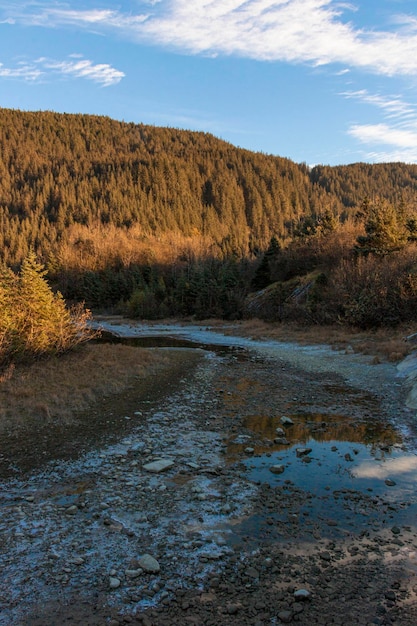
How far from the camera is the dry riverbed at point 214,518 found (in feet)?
16.2

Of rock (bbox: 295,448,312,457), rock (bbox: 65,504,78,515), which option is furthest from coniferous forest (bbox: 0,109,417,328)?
rock (bbox: 295,448,312,457)

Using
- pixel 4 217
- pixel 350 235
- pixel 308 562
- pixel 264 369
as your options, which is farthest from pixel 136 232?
pixel 308 562

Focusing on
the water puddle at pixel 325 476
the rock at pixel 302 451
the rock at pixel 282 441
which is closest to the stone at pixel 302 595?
the water puddle at pixel 325 476

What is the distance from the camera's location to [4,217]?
14600 centimetres

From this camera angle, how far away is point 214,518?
22.6 feet

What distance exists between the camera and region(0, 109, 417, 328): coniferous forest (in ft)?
128

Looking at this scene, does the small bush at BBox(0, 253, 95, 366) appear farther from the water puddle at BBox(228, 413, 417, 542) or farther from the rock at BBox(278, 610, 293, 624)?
the rock at BBox(278, 610, 293, 624)

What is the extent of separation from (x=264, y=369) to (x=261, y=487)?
1366 centimetres

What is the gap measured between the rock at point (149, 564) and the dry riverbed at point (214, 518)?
0.02 metres

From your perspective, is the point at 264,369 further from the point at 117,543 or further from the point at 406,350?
the point at 117,543

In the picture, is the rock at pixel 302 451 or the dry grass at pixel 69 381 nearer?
the rock at pixel 302 451

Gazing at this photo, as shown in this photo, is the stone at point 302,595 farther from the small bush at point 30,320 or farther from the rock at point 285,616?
the small bush at point 30,320

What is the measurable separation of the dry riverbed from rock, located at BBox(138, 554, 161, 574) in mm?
20

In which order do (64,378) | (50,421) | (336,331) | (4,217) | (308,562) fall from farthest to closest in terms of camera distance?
(4,217), (336,331), (64,378), (50,421), (308,562)
